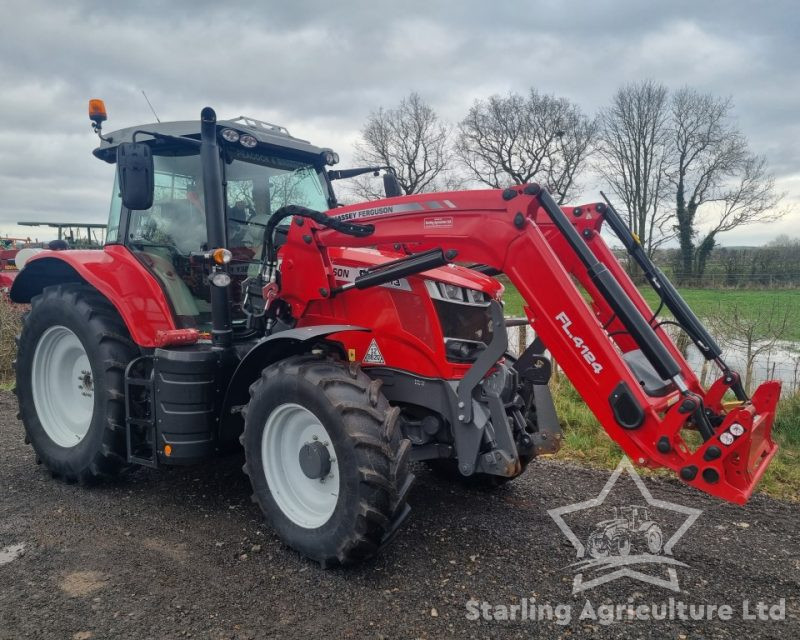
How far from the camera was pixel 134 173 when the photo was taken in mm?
3754

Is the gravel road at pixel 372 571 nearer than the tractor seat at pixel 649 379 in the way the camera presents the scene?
Yes

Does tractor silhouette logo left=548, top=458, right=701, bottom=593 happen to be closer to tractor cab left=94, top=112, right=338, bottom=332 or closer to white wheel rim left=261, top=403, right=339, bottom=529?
white wheel rim left=261, top=403, right=339, bottom=529

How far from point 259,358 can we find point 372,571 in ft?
4.59

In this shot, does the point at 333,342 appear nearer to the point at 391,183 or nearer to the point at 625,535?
the point at 391,183

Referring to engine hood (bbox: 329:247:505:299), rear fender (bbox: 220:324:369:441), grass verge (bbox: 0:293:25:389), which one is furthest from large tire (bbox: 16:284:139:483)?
grass verge (bbox: 0:293:25:389)

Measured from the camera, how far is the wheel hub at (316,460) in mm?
3418

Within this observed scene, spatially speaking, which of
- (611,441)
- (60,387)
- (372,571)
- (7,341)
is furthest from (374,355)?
(7,341)

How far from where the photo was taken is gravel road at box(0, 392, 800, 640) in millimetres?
2900

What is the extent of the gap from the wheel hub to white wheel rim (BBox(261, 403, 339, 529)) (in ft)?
0.14

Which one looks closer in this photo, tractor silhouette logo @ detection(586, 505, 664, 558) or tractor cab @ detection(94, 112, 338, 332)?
tractor silhouette logo @ detection(586, 505, 664, 558)

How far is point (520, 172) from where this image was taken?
116ft

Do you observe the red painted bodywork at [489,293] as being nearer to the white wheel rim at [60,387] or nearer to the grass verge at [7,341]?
the white wheel rim at [60,387]

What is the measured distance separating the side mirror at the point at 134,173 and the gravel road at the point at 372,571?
6.75 feet

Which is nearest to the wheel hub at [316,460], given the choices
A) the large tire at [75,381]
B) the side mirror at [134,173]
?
the large tire at [75,381]
